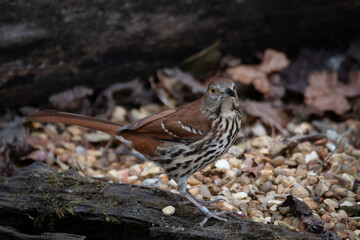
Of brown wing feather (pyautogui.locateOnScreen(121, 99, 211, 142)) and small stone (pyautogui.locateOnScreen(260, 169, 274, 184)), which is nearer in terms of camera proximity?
brown wing feather (pyautogui.locateOnScreen(121, 99, 211, 142))

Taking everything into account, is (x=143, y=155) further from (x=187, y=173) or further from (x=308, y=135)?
(x=308, y=135)

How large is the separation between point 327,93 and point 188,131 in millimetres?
2627

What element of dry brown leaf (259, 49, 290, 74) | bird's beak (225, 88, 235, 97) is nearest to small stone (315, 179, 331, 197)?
bird's beak (225, 88, 235, 97)

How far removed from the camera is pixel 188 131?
3627mm

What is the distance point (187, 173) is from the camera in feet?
11.9

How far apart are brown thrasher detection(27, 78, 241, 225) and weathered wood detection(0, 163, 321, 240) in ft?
0.60

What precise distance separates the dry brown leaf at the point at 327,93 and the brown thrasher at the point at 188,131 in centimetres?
213

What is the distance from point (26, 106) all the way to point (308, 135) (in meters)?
2.95

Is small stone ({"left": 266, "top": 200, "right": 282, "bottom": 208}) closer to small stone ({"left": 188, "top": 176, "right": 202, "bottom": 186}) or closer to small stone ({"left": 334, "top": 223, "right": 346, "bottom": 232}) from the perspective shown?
small stone ({"left": 334, "top": 223, "right": 346, "bottom": 232})

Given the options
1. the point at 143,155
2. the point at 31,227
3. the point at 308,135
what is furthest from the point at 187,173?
the point at 308,135

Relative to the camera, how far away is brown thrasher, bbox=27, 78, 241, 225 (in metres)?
A: 3.57

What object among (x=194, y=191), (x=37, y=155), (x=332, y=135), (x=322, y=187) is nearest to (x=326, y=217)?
(x=322, y=187)

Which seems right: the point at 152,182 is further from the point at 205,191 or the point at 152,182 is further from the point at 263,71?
the point at 263,71

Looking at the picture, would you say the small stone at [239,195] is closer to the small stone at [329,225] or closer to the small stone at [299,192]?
the small stone at [299,192]
